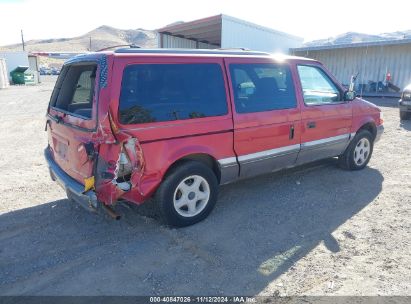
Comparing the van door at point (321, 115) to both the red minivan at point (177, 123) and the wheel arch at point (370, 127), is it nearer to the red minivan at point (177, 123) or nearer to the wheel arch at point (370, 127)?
the red minivan at point (177, 123)

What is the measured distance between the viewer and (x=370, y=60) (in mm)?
19703

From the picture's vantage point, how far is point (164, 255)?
329 cm

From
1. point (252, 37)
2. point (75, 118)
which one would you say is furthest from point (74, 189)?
point (252, 37)

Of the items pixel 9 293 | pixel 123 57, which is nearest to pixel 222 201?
pixel 123 57

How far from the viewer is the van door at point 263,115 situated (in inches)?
159

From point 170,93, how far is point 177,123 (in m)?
0.33

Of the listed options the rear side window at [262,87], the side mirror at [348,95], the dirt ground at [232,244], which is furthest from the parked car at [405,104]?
the rear side window at [262,87]

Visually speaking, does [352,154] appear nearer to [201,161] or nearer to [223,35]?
[201,161]

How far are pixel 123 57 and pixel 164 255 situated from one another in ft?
6.41

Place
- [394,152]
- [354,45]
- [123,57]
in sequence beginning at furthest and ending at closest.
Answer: [354,45] < [394,152] < [123,57]

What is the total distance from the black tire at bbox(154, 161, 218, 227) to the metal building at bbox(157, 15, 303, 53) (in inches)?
450

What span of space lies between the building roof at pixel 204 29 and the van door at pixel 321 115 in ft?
31.9

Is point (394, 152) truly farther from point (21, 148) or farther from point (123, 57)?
point (21, 148)

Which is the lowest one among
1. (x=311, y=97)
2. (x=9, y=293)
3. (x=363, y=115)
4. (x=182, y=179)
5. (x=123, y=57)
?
(x=9, y=293)
